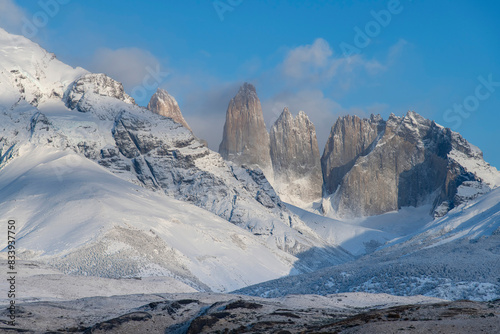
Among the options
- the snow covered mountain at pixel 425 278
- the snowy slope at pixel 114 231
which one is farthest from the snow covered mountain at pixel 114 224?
the snow covered mountain at pixel 425 278

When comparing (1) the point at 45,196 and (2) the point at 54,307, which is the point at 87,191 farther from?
(2) the point at 54,307

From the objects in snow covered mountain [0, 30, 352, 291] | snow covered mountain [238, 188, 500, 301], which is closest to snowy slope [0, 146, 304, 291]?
snow covered mountain [0, 30, 352, 291]

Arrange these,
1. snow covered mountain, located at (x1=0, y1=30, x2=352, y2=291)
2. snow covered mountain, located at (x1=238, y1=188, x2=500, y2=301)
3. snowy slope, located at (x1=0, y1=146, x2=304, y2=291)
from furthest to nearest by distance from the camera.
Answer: snow covered mountain, located at (x1=0, y1=30, x2=352, y2=291), snowy slope, located at (x1=0, y1=146, x2=304, y2=291), snow covered mountain, located at (x1=238, y1=188, x2=500, y2=301)

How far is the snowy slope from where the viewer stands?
111 metres

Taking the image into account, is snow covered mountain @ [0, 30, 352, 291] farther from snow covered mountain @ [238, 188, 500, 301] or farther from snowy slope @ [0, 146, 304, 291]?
snow covered mountain @ [238, 188, 500, 301]

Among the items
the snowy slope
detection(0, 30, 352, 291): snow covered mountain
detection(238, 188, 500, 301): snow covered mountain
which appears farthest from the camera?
detection(0, 30, 352, 291): snow covered mountain

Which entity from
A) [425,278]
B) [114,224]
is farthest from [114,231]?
[425,278]

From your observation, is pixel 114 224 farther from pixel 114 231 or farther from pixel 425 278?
pixel 425 278

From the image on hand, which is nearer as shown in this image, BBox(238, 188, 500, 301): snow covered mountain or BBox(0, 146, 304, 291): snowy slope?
BBox(238, 188, 500, 301): snow covered mountain

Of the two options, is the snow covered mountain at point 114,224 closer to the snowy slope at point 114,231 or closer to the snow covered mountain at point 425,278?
the snowy slope at point 114,231

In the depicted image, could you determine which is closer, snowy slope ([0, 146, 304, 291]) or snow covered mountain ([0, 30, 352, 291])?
snowy slope ([0, 146, 304, 291])

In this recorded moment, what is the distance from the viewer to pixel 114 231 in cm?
12050

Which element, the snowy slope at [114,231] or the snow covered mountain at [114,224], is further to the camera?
the snow covered mountain at [114,224]

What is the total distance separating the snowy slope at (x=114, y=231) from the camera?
11056 cm
